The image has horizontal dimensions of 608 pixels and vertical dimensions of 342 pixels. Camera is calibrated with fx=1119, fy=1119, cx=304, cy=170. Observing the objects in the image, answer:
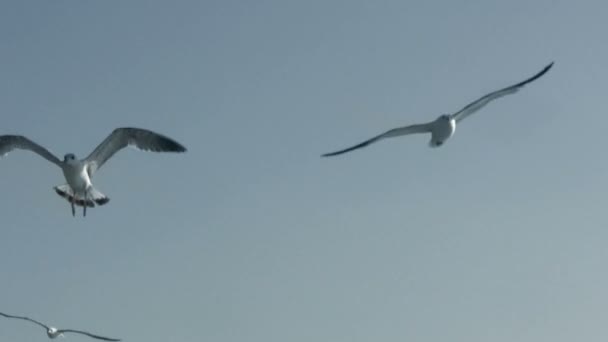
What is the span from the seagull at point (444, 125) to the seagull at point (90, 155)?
5296mm

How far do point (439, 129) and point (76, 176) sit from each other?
33.7 ft

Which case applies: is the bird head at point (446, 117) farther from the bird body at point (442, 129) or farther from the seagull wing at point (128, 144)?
the seagull wing at point (128, 144)

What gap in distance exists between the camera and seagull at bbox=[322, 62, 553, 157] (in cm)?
2955

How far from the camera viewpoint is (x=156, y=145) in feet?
104

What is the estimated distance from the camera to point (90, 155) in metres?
32.2

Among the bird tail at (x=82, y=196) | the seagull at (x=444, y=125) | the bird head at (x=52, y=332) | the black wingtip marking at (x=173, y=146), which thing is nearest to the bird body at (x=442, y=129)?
the seagull at (x=444, y=125)

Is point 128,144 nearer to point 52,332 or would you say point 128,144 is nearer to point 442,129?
→ point 442,129

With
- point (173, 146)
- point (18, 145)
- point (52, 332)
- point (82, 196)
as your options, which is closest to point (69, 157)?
point (82, 196)

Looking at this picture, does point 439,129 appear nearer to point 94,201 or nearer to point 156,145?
point 156,145

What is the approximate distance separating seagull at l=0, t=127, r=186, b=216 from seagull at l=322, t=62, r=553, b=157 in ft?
17.4

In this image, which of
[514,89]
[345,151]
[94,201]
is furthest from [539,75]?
[94,201]

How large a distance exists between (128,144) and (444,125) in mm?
9190

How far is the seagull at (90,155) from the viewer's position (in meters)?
31.5

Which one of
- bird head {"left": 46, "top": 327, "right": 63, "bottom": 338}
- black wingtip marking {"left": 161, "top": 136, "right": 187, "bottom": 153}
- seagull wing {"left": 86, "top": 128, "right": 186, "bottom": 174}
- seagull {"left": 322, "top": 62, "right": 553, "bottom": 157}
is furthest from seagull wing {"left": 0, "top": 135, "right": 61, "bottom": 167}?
bird head {"left": 46, "top": 327, "right": 63, "bottom": 338}
